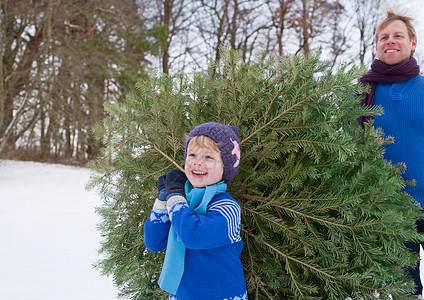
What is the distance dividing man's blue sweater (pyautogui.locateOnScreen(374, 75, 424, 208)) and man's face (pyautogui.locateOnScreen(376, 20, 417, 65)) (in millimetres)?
172

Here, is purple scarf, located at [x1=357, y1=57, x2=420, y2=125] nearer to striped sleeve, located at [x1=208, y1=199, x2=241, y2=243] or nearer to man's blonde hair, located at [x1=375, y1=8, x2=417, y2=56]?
man's blonde hair, located at [x1=375, y1=8, x2=417, y2=56]

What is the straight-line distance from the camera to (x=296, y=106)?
5.33ft

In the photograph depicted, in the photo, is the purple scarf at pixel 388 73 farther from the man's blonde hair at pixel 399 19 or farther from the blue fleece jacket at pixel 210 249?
the blue fleece jacket at pixel 210 249

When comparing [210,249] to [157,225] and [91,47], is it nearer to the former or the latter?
[157,225]

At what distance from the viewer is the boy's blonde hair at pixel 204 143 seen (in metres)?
1.40

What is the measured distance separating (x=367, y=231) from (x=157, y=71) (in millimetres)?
1299

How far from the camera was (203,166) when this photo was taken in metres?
1.39

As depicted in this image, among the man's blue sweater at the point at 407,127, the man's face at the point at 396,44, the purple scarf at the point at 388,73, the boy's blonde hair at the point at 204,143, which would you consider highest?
the man's face at the point at 396,44

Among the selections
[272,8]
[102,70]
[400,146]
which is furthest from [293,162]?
[272,8]

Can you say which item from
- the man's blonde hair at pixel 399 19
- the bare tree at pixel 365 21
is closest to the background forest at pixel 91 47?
the bare tree at pixel 365 21

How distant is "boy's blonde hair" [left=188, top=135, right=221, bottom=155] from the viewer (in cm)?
140

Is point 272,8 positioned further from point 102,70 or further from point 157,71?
point 157,71

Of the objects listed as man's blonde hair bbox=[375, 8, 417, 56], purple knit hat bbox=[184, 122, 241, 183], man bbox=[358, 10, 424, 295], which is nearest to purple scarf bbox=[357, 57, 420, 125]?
man bbox=[358, 10, 424, 295]

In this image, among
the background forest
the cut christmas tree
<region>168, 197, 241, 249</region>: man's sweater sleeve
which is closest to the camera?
<region>168, 197, 241, 249</region>: man's sweater sleeve
